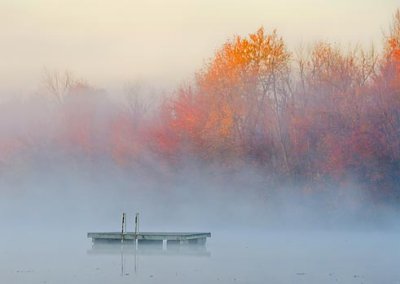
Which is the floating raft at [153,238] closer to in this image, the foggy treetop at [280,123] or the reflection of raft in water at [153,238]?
the reflection of raft in water at [153,238]

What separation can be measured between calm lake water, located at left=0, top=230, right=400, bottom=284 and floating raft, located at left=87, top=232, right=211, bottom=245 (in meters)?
0.56

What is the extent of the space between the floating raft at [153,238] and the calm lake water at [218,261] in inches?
21.9

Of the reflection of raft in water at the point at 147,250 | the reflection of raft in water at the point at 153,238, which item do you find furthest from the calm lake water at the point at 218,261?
the reflection of raft in water at the point at 153,238

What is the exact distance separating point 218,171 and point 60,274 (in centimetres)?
3437

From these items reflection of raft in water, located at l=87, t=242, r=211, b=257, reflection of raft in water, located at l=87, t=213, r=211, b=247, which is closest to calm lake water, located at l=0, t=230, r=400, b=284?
reflection of raft in water, located at l=87, t=242, r=211, b=257

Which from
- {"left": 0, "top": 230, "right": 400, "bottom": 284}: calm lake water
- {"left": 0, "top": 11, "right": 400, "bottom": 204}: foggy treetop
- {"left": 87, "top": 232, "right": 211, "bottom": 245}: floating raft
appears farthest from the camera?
{"left": 0, "top": 11, "right": 400, "bottom": 204}: foggy treetop

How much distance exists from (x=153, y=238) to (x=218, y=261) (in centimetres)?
759

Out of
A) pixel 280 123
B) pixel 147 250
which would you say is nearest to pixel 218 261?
pixel 147 250

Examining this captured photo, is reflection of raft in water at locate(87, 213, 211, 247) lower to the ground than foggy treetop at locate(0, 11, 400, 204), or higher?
lower

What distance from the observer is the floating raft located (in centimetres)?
3989

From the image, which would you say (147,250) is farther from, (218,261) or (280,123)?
(280,123)

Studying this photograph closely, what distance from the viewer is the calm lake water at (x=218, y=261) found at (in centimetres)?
2744

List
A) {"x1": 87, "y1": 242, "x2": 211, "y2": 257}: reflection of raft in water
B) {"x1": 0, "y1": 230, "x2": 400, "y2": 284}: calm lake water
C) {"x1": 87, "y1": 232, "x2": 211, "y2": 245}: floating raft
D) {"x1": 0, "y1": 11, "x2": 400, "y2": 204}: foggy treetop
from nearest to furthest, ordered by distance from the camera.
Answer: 1. {"x1": 0, "y1": 230, "x2": 400, "y2": 284}: calm lake water
2. {"x1": 87, "y1": 242, "x2": 211, "y2": 257}: reflection of raft in water
3. {"x1": 87, "y1": 232, "x2": 211, "y2": 245}: floating raft
4. {"x1": 0, "y1": 11, "x2": 400, "y2": 204}: foggy treetop

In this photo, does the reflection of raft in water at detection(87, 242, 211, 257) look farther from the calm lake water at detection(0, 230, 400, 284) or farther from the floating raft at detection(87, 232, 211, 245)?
the floating raft at detection(87, 232, 211, 245)
